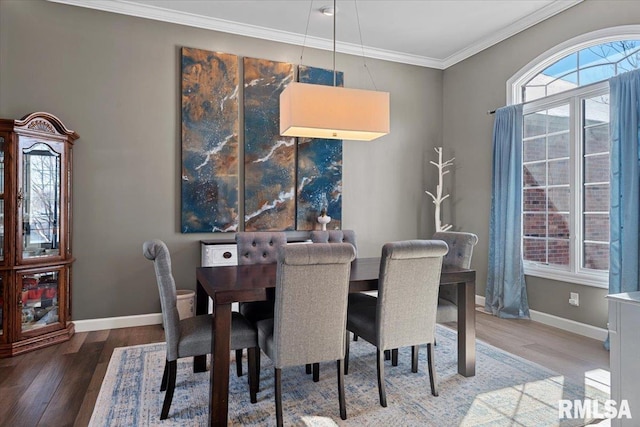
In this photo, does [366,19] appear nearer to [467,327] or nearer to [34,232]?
[467,327]

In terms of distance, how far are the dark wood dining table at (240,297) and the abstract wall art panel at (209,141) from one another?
1396 millimetres

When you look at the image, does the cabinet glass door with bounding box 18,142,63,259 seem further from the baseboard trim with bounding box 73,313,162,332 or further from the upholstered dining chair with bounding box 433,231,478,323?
the upholstered dining chair with bounding box 433,231,478,323

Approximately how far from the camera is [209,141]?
4.23 m

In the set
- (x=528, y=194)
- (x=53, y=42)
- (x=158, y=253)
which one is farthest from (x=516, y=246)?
(x=53, y=42)

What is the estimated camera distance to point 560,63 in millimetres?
4027

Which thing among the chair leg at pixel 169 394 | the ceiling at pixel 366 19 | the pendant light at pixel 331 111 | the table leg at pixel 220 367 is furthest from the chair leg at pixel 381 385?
the ceiling at pixel 366 19

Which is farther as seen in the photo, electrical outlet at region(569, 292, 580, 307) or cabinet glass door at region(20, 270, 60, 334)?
electrical outlet at region(569, 292, 580, 307)

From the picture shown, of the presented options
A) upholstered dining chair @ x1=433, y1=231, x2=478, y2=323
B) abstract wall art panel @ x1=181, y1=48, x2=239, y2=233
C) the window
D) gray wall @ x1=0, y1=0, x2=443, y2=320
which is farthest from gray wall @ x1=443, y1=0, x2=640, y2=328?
abstract wall art panel @ x1=181, y1=48, x2=239, y2=233

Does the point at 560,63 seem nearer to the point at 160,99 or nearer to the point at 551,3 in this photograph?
the point at 551,3

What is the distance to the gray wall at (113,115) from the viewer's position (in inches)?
143

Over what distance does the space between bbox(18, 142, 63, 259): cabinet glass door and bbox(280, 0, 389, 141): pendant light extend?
2130mm

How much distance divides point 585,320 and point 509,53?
2949mm

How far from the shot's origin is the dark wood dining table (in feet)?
6.93

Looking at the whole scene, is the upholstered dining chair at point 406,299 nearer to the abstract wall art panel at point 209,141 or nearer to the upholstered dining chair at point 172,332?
the upholstered dining chair at point 172,332
